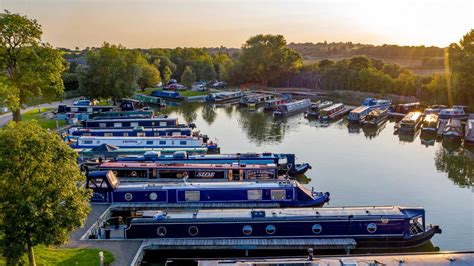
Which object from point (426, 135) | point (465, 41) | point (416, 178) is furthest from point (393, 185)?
point (465, 41)

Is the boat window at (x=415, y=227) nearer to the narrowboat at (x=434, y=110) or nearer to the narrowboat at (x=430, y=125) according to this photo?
the narrowboat at (x=430, y=125)

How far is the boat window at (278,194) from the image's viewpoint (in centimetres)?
2715

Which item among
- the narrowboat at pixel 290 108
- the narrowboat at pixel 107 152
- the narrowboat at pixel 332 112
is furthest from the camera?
the narrowboat at pixel 290 108

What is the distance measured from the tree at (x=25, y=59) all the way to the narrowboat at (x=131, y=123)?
6.41 meters

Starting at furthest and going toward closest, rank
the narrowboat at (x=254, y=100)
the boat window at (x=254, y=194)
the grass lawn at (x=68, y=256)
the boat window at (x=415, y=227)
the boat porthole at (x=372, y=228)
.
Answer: the narrowboat at (x=254, y=100), the boat window at (x=254, y=194), the boat window at (x=415, y=227), the boat porthole at (x=372, y=228), the grass lawn at (x=68, y=256)

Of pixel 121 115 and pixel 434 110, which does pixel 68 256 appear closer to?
pixel 121 115

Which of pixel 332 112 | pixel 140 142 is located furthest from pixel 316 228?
pixel 332 112

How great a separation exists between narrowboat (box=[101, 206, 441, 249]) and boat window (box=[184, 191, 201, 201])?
362cm

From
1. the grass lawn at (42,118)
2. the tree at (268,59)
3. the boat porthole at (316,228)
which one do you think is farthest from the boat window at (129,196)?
the tree at (268,59)

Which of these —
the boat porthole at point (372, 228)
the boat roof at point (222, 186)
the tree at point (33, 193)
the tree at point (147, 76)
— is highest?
the tree at point (147, 76)

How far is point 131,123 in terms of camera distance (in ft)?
166

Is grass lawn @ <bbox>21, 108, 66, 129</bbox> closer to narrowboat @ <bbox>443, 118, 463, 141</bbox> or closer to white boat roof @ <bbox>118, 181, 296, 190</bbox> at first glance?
white boat roof @ <bbox>118, 181, 296, 190</bbox>

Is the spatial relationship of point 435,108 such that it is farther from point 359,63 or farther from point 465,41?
point 359,63

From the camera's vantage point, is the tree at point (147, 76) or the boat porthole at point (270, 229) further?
the tree at point (147, 76)
